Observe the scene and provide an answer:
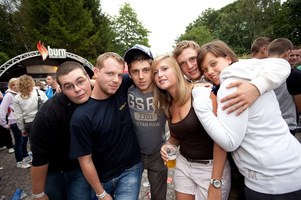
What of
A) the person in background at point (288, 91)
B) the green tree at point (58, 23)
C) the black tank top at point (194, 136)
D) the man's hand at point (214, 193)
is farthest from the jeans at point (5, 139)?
the green tree at point (58, 23)

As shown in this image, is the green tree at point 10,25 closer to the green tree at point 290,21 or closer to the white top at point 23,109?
the white top at point 23,109

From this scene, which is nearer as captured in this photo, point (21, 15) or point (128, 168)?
point (128, 168)

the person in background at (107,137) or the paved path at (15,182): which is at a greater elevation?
the person in background at (107,137)

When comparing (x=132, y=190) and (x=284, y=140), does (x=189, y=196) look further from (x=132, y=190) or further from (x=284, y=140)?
(x=284, y=140)

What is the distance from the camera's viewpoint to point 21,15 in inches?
792

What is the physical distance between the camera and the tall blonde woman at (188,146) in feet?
5.02

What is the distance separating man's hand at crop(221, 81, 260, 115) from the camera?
1.14m

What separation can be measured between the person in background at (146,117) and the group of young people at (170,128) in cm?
2

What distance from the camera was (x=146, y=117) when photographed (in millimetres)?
2070

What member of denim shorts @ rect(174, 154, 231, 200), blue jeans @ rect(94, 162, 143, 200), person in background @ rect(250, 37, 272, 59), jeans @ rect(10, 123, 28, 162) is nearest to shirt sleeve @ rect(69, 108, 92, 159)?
blue jeans @ rect(94, 162, 143, 200)

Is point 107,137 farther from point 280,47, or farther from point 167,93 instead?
point 280,47

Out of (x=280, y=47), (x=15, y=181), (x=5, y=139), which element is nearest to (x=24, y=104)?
(x=15, y=181)

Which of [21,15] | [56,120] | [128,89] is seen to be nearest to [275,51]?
[128,89]

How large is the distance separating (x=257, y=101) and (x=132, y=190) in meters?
1.94
